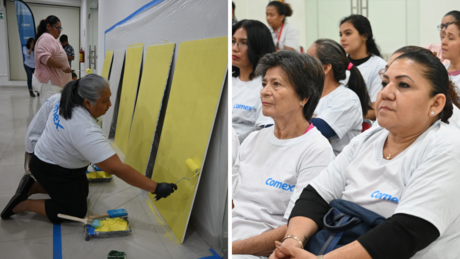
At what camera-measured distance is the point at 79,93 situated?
1.81 meters

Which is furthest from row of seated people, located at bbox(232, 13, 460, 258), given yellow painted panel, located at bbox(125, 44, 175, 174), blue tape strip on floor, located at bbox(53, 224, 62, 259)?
yellow painted panel, located at bbox(125, 44, 175, 174)

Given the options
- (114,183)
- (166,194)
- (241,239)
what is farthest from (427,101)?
(114,183)

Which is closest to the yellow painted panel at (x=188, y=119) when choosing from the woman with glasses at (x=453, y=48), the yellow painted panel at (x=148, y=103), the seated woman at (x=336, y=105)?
the yellow painted panel at (x=148, y=103)

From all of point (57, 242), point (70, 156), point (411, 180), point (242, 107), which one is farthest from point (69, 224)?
point (411, 180)

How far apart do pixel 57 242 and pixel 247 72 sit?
3.83ft

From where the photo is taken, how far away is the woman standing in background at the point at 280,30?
5.87 ft

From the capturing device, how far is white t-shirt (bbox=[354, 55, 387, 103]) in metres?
2.26

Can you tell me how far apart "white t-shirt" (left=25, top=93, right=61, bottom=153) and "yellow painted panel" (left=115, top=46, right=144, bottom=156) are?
73cm

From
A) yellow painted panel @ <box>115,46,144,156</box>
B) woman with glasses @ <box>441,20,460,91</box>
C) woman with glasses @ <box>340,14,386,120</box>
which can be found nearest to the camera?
woman with glasses @ <box>441,20,460,91</box>

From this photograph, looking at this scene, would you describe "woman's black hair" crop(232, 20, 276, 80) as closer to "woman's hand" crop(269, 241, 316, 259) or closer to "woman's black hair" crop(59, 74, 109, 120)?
"woman's hand" crop(269, 241, 316, 259)

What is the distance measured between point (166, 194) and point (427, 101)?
4.20 feet

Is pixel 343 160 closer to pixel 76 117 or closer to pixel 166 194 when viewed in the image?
pixel 166 194

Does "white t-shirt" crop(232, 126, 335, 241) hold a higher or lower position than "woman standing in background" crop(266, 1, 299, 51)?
lower

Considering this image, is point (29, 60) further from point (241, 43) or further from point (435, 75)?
point (435, 75)
